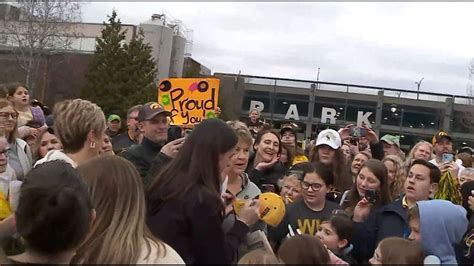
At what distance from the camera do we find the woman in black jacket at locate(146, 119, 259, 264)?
3312mm

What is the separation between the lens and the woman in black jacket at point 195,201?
3.31 m

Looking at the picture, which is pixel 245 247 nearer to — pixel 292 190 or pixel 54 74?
pixel 292 190

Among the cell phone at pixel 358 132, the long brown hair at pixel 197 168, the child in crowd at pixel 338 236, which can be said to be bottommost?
the child in crowd at pixel 338 236

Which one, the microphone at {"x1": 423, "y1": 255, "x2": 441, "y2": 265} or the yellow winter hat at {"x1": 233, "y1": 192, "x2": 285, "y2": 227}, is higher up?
the yellow winter hat at {"x1": 233, "y1": 192, "x2": 285, "y2": 227}

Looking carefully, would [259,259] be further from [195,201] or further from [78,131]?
[78,131]

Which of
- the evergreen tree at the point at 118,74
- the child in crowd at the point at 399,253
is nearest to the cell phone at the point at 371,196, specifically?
the child in crowd at the point at 399,253

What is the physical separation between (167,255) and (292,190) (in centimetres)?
345

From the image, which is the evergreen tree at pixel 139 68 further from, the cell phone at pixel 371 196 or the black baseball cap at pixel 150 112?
the cell phone at pixel 371 196

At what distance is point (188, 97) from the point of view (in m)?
8.51

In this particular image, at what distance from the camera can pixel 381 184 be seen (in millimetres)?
5637

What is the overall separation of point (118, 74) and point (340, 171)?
109 ft

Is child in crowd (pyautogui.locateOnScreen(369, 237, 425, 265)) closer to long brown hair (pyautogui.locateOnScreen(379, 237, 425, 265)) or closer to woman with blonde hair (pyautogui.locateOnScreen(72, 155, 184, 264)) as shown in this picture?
long brown hair (pyautogui.locateOnScreen(379, 237, 425, 265))

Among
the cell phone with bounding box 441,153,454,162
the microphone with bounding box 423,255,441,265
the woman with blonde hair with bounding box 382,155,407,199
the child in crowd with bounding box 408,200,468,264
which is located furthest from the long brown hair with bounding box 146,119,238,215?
the cell phone with bounding box 441,153,454,162

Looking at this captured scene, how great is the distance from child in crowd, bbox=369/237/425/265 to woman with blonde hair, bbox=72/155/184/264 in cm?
152
